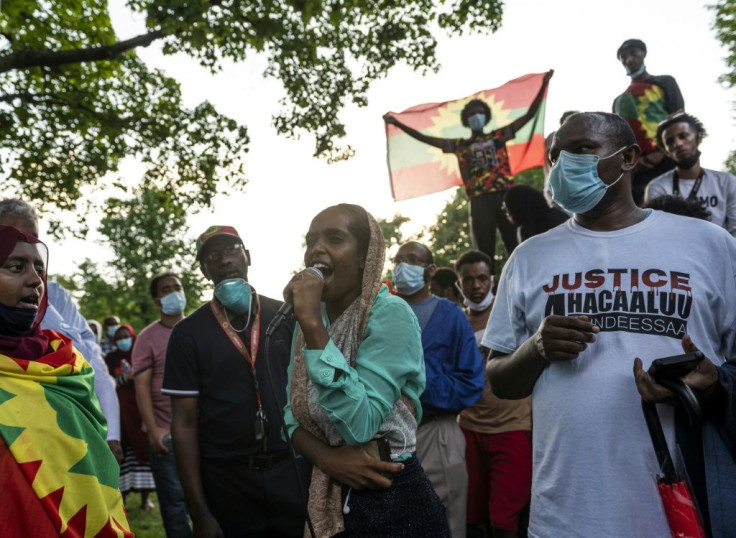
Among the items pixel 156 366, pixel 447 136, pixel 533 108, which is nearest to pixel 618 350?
pixel 156 366

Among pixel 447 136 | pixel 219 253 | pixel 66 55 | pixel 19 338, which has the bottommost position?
pixel 19 338

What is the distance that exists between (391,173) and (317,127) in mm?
4925

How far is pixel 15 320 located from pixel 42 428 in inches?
18.9

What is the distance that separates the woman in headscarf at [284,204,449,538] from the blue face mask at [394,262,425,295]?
2.72m

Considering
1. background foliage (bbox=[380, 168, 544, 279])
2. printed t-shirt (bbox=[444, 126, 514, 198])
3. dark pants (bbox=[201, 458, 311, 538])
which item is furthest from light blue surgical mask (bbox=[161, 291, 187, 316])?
background foliage (bbox=[380, 168, 544, 279])

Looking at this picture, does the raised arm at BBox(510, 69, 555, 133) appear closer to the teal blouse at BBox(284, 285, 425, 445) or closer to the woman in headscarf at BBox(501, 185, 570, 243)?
the woman in headscarf at BBox(501, 185, 570, 243)

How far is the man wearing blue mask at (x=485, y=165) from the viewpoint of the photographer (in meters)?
8.48

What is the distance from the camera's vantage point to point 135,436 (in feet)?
30.5

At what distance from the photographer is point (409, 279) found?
5414 millimetres

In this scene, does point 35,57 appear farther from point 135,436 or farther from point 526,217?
point 526,217

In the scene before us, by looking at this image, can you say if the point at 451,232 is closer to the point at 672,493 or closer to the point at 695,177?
the point at 695,177

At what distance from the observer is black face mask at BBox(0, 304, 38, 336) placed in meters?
2.93

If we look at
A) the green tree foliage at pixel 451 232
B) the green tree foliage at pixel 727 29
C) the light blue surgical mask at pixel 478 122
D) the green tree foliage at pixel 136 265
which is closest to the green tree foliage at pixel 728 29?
the green tree foliage at pixel 727 29

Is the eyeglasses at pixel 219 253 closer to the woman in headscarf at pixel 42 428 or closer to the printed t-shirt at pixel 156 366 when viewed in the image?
the woman in headscarf at pixel 42 428
